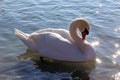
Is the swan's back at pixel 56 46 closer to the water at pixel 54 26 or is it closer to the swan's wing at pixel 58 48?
the swan's wing at pixel 58 48

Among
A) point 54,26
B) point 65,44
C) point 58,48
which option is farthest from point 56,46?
point 54,26

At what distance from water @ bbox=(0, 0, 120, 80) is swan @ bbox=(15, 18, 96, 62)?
406 millimetres

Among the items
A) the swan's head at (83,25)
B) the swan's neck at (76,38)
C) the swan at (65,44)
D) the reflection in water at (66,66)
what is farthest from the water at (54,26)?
the swan's head at (83,25)

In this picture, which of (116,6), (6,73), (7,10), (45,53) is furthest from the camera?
(116,6)

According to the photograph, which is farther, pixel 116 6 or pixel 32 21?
pixel 116 6

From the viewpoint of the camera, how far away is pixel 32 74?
8.45m

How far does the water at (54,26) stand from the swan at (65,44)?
406mm

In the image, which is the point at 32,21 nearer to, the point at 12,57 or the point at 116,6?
the point at 12,57

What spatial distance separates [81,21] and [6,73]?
2.23 metres

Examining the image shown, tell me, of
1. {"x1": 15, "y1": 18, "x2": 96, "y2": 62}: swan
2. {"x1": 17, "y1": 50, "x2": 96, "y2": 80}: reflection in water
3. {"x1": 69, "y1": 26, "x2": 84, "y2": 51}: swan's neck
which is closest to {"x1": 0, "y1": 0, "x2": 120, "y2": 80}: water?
{"x1": 17, "y1": 50, "x2": 96, "y2": 80}: reflection in water

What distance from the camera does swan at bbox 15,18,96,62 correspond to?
8812mm

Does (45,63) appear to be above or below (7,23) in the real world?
below

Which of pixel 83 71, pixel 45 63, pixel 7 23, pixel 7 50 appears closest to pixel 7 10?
pixel 7 23

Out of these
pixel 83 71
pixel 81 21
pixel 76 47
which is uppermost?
pixel 81 21
